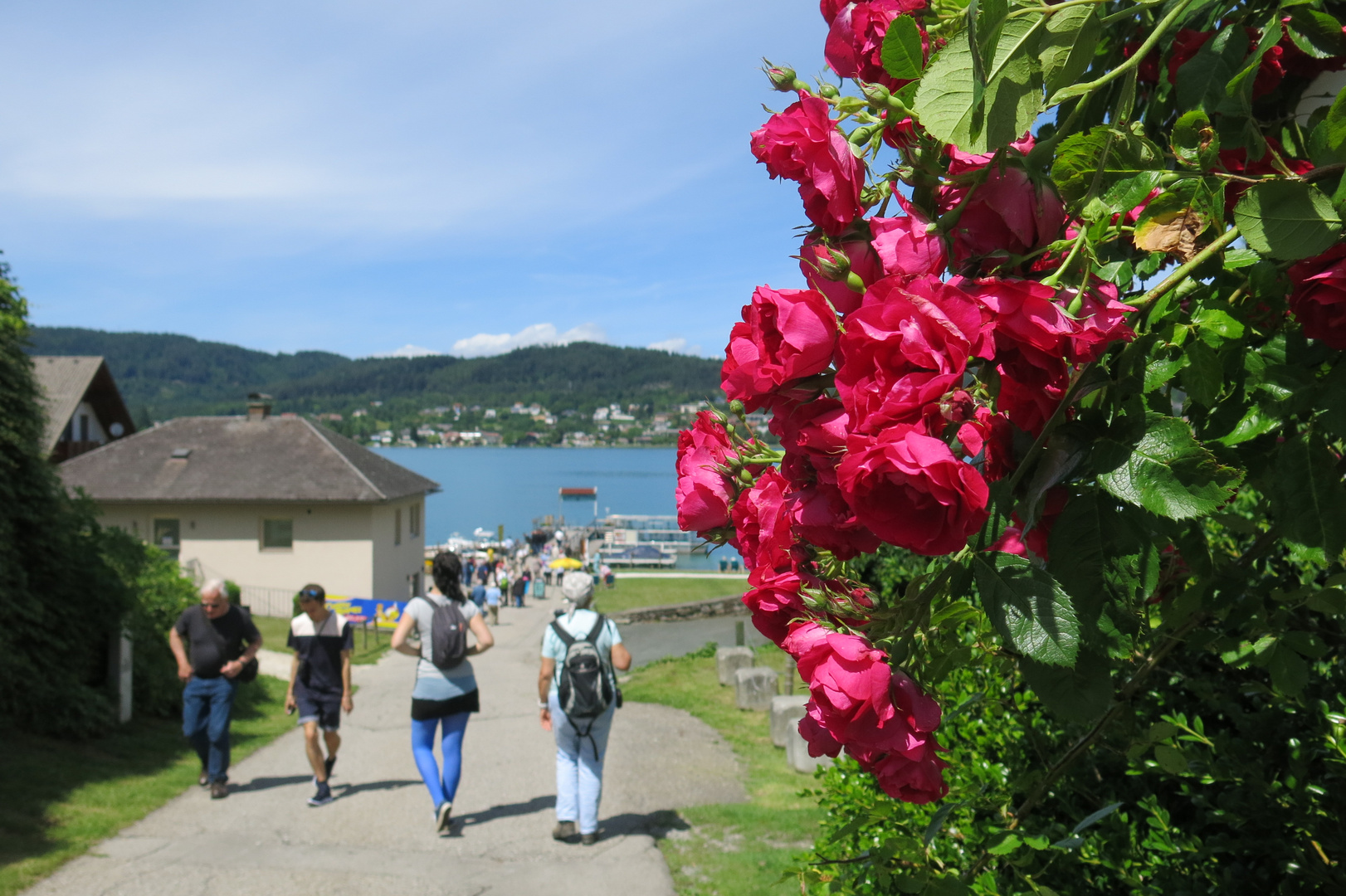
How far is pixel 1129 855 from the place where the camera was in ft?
7.66

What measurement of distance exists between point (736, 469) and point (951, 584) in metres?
0.40

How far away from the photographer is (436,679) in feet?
22.8

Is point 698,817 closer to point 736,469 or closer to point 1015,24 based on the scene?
point 736,469

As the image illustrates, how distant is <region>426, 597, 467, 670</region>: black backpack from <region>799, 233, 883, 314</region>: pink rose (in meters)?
6.34

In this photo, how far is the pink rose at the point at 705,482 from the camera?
130 centimetres

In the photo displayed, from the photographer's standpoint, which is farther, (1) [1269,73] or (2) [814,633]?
(1) [1269,73]

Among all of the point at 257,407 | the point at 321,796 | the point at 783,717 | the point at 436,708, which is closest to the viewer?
the point at 436,708

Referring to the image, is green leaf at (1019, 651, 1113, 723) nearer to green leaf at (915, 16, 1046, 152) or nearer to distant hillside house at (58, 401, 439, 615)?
green leaf at (915, 16, 1046, 152)

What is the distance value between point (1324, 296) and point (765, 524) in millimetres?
668

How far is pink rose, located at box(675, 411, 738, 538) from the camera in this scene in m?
1.30

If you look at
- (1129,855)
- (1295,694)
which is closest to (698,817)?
(1129,855)

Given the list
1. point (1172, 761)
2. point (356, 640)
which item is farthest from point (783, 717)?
point (356, 640)

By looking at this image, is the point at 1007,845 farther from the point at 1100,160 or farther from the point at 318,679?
the point at 318,679

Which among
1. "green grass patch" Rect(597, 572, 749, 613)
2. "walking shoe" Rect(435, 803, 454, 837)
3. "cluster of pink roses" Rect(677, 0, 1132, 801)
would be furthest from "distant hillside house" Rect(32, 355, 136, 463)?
"cluster of pink roses" Rect(677, 0, 1132, 801)
